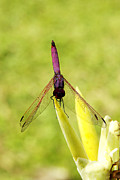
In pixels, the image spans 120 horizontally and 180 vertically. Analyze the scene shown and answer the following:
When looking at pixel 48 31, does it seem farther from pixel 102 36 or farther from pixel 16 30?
pixel 102 36

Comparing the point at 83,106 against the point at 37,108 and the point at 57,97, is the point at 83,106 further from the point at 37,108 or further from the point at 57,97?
the point at 37,108

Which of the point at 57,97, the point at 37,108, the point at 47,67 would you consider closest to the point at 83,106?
the point at 57,97

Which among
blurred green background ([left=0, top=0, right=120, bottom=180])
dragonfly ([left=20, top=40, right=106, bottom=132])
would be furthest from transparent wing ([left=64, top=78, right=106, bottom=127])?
blurred green background ([left=0, top=0, right=120, bottom=180])

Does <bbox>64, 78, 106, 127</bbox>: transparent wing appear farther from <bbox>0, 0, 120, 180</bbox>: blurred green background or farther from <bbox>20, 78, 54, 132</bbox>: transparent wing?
<bbox>0, 0, 120, 180</bbox>: blurred green background

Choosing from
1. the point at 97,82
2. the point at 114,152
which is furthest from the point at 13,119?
the point at 114,152

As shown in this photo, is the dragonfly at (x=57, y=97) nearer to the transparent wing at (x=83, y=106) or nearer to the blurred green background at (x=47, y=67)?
the transparent wing at (x=83, y=106)

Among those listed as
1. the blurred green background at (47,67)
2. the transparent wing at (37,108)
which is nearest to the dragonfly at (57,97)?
the transparent wing at (37,108)
